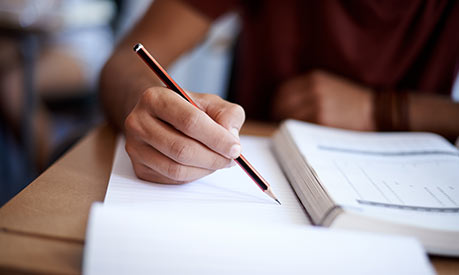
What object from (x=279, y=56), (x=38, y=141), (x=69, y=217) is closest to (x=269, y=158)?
(x=69, y=217)

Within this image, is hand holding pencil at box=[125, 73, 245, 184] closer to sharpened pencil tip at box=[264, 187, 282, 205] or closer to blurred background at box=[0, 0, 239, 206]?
sharpened pencil tip at box=[264, 187, 282, 205]

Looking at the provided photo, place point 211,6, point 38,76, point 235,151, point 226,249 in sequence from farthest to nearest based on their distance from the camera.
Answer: point 38,76 < point 211,6 < point 235,151 < point 226,249

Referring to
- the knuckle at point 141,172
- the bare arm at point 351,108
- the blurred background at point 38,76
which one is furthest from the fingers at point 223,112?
the blurred background at point 38,76

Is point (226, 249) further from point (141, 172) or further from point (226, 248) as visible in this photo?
point (141, 172)

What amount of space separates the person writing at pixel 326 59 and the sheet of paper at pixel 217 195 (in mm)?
170

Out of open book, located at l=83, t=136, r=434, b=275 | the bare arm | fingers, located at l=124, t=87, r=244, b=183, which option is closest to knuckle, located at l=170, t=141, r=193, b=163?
fingers, located at l=124, t=87, r=244, b=183

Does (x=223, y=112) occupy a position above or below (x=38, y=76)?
above

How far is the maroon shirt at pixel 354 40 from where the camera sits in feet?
2.57

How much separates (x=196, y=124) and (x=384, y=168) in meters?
0.26

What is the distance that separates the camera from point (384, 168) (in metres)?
0.48

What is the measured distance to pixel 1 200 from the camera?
1604mm

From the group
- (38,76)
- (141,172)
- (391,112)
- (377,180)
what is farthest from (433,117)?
(38,76)

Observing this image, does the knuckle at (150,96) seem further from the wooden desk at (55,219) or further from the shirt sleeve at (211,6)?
the shirt sleeve at (211,6)

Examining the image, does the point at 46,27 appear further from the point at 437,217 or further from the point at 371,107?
the point at 437,217
